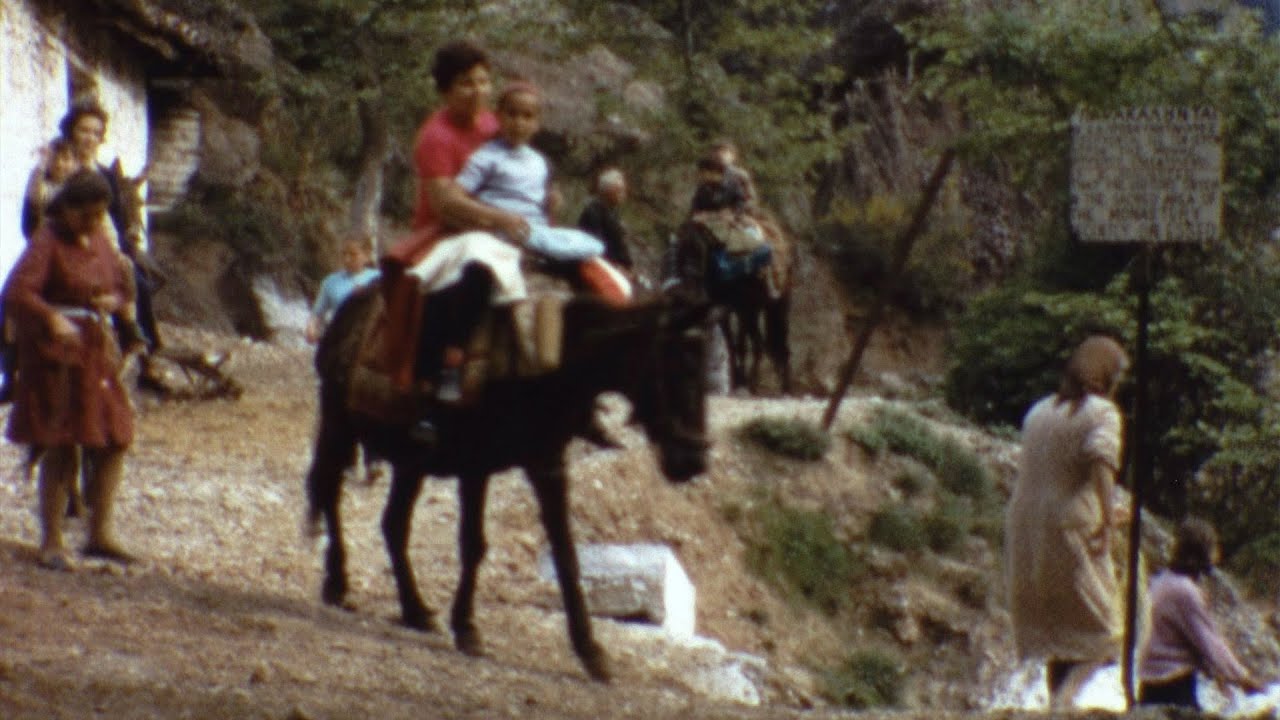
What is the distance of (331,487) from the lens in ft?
38.3

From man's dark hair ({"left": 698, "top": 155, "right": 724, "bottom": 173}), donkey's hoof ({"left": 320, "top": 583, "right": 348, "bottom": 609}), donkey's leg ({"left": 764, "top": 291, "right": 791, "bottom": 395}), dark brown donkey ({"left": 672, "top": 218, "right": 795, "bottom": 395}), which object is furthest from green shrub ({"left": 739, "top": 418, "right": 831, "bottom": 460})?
donkey's hoof ({"left": 320, "top": 583, "right": 348, "bottom": 609})

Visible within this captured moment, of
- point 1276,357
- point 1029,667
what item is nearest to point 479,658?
point 1029,667

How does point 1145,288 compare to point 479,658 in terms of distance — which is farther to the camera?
point 1145,288

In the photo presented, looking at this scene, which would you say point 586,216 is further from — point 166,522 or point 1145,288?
point 1145,288

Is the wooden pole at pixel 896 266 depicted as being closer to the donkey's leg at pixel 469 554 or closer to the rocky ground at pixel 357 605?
the rocky ground at pixel 357 605

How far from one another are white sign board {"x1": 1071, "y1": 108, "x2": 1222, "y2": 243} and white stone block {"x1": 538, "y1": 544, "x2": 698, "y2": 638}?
2923mm

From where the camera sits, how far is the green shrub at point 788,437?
1986cm

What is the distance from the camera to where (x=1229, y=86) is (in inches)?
1024

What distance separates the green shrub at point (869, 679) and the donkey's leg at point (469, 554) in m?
6.43

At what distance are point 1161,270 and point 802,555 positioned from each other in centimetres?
811

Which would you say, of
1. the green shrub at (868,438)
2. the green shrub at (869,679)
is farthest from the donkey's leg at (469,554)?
the green shrub at (868,438)

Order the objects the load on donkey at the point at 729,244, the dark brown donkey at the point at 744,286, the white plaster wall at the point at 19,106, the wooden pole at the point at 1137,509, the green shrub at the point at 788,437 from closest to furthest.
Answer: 1. the wooden pole at the point at 1137,509
2. the white plaster wall at the point at 19,106
3. the green shrub at the point at 788,437
4. the load on donkey at the point at 729,244
5. the dark brown donkey at the point at 744,286

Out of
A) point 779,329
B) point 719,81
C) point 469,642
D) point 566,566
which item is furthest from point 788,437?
point 719,81

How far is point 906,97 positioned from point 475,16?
15.9 meters
